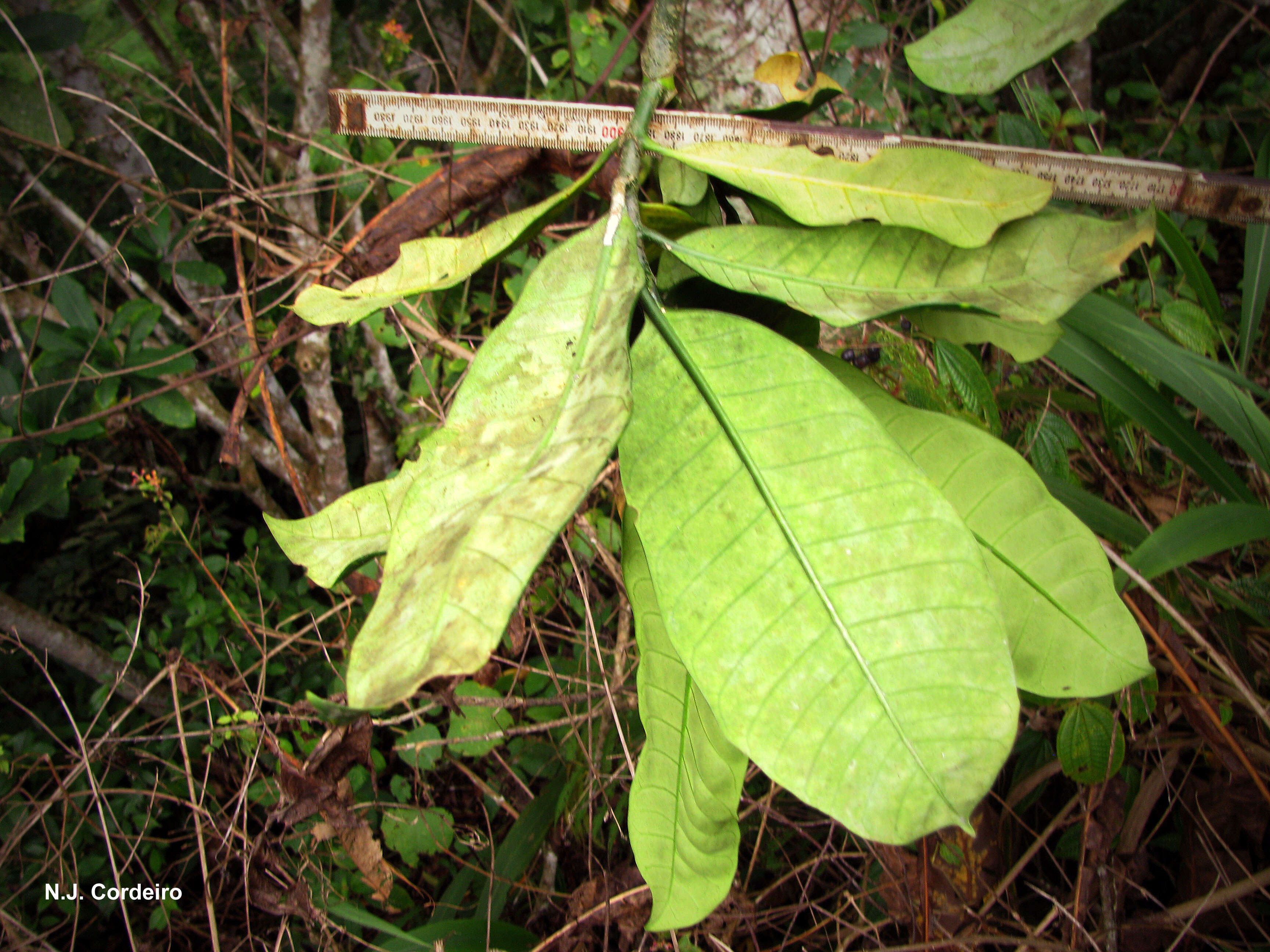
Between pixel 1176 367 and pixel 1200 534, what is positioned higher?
pixel 1176 367

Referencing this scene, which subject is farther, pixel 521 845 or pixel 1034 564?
pixel 521 845

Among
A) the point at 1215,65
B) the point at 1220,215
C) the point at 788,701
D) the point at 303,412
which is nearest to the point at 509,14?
the point at 303,412

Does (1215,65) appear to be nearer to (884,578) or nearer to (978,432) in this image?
(978,432)

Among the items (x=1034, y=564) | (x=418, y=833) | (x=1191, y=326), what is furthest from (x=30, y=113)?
(x=1191, y=326)

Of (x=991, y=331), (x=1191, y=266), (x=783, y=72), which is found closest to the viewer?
(x=991, y=331)

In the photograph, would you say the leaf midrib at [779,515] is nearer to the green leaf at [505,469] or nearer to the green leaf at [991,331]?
the green leaf at [505,469]

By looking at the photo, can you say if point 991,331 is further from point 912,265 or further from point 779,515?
point 779,515

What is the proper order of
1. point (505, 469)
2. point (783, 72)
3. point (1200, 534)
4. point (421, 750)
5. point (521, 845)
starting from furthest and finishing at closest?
point (421, 750) < point (521, 845) < point (783, 72) < point (1200, 534) < point (505, 469)
